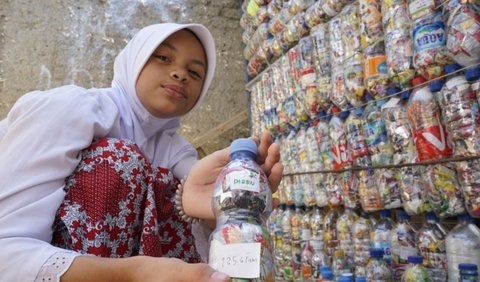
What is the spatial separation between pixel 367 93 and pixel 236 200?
3.18 ft

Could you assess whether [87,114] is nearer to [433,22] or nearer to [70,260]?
[70,260]

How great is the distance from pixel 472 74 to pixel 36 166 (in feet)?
3.26

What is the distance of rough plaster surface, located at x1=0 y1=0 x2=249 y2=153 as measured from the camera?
278 centimetres

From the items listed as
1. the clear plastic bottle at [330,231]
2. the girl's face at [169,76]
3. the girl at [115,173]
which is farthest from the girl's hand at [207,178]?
the clear plastic bottle at [330,231]

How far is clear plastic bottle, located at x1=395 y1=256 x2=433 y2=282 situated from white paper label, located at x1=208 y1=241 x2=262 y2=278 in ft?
2.46

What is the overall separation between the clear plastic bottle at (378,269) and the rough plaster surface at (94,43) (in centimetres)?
175

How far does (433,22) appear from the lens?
45.2 inches

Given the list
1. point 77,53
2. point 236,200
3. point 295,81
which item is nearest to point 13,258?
point 236,200

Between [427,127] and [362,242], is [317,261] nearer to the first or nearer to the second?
[362,242]

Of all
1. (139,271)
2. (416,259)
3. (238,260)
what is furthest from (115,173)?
(416,259)

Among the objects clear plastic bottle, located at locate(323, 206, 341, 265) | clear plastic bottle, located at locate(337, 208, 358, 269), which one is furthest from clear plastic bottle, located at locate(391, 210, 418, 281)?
clear plastic bottle, located at locate(323, 206, 341, 265)

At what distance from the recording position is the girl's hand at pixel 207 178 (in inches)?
31.9

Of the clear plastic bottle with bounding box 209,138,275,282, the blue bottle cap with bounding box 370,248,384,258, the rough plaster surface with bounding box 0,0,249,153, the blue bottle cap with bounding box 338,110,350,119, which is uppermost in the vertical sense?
the rough plaster surface with bounding box 0,0,249,153

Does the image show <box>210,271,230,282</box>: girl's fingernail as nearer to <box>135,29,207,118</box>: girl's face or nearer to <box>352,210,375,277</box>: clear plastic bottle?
A: <box>135,29,207,118</box>: girl's face
